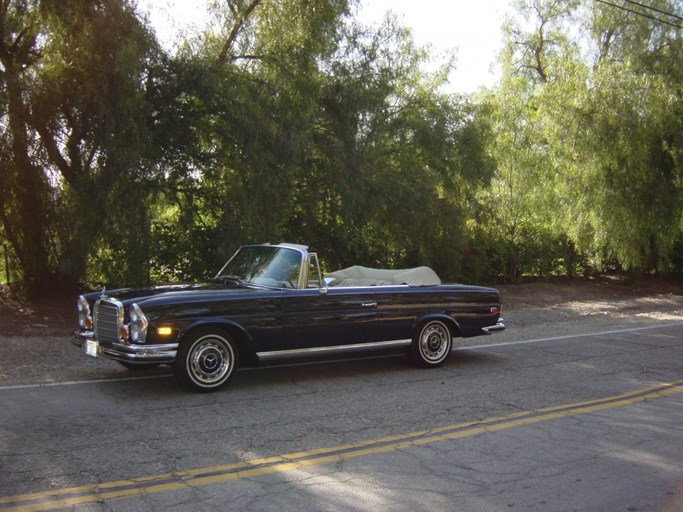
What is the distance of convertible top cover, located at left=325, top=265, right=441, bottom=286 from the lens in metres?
9.46

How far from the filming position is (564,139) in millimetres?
21547

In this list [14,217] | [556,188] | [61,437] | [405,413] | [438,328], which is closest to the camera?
[61,437]

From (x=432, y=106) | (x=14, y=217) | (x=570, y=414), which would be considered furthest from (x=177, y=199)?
(x=570, y=414)

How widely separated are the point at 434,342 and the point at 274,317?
8.45 feet

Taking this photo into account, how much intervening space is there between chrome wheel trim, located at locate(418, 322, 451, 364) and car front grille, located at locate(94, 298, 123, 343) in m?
3.97

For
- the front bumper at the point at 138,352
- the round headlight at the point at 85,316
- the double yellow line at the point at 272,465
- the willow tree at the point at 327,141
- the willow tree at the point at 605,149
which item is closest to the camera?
the double yellow line at the point at 272,465

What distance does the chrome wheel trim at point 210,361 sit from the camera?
7484mm

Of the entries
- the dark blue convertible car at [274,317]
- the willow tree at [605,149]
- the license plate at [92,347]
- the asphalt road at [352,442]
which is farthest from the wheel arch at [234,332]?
the willow tree at [605,149]

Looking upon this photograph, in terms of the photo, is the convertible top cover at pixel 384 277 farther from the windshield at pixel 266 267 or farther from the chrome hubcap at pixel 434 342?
the windshield at pixel 266 267

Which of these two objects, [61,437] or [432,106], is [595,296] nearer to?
[432,106]

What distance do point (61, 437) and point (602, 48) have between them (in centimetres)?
2288

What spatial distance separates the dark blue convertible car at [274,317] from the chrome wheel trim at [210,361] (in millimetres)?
11

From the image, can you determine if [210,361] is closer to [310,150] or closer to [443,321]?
[443,321]

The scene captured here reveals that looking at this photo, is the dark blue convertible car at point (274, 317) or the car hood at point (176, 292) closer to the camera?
the dark blue convertible car at point (274, 317)
